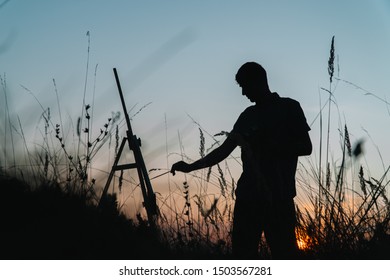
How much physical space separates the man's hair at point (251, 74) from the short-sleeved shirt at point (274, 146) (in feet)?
0.45

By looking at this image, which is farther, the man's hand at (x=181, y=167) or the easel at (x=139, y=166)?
the easel at (x=139, y=166)

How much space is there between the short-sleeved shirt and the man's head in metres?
0.07

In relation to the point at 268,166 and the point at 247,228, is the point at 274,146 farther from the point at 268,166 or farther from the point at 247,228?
the point at 247,228

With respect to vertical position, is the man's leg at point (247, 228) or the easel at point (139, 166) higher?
the easel at point (139, 166)

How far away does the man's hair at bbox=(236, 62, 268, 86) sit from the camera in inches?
124

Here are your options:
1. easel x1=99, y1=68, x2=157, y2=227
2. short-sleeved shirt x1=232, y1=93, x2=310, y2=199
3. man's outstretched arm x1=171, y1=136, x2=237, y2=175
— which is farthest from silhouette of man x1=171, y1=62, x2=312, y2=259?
easel x1=99, y1=68, x2=157, y2=227

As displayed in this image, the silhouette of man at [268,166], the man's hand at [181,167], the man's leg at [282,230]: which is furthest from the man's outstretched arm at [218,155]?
the man's leg at [282,230]

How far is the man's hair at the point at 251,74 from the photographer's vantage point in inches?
124

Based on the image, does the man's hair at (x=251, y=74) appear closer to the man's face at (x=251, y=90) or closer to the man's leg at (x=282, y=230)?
the man's face at (x=251, y=90)

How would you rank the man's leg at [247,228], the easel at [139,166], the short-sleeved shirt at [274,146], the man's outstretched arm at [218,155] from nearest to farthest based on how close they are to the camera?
the short-sleeved shirt at [274,146] → the man's leg at [247,228] → the man's outstretched arm at [218,155] → the easel at [139,166]

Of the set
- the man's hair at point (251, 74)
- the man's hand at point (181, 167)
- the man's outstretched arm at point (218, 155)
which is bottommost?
the man's hand at point (181, 167)

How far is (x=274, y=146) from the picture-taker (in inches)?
120

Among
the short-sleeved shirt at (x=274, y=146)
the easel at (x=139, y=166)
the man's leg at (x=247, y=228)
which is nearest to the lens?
the short-sleeved shirt at (x=274, y=146)

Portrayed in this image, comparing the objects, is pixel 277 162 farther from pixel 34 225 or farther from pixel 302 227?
pixel 34 225
